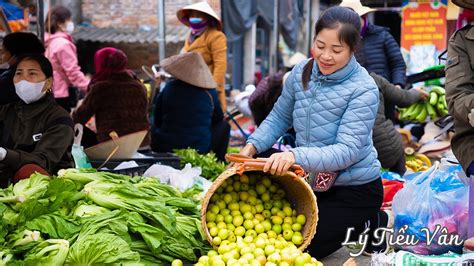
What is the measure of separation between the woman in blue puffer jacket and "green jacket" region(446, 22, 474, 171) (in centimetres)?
48

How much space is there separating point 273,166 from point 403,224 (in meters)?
1.31

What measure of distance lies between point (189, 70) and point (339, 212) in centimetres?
288

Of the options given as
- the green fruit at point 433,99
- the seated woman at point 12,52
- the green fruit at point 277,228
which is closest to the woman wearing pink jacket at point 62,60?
the seated woman at point 12,52

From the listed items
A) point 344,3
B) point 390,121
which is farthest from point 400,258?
point 344,3

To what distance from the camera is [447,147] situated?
29.3ft

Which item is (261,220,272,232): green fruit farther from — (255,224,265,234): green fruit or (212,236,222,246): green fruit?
(212,236,222,246): green fruit

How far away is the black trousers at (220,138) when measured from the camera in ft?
25.2

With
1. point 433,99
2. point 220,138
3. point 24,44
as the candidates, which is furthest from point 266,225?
point 433,99

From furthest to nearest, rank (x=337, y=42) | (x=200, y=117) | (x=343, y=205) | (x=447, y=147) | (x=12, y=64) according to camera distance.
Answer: (x=447, y=147) < (x=200, y=117) < (x=12, y=64) < (x=343, y=205) < (x=337, y=42)

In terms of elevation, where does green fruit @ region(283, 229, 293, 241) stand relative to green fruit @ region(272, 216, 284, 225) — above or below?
below

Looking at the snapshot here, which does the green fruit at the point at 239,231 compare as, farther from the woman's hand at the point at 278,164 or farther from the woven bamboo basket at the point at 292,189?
the woman's hand at the point at 278,164

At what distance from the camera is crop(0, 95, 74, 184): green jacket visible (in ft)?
16.3

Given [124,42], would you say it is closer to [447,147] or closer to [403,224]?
[447,147]

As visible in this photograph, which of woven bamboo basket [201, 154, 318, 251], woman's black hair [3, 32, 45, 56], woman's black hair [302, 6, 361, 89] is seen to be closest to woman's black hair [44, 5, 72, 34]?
woman's black hair [3, 32, 45, 56]
